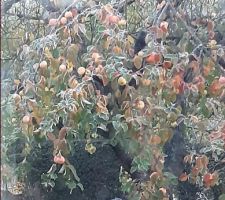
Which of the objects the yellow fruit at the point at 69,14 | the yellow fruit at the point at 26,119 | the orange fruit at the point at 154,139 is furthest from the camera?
the orange fruit at the point at 154,139

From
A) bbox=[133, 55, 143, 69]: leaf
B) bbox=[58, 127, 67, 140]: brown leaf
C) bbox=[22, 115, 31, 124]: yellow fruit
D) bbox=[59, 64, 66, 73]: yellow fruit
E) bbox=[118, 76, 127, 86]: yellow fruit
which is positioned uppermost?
bbox=[59, 64, 66, 73]: yellow fruit

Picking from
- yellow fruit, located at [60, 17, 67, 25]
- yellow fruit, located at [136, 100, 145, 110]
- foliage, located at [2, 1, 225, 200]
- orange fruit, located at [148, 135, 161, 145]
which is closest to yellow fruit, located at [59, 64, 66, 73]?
foliage, located at [2, 1, 225, 200]

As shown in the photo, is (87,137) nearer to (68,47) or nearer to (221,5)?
(68,47)

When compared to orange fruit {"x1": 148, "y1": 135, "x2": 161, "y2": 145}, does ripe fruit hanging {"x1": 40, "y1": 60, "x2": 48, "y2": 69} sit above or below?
above

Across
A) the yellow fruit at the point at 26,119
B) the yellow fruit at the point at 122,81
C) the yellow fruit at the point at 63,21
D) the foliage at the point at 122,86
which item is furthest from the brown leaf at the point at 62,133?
the yellow fruit at the point at 63,21

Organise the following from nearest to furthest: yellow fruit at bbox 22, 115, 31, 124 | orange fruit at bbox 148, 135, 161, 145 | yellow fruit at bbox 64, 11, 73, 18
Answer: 1. yellow fruit at bbox 22, 115, 31, 124
2. yellow fruit at bbox 64, 11, 73, 18
3. orange fruit at bbox 148, 135, 161, 145

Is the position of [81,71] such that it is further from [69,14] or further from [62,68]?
[69,14]

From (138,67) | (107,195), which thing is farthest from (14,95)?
(107,195)

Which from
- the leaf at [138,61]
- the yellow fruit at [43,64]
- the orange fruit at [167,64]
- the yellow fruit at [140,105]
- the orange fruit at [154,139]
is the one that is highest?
the yellow fruit at [43,64]

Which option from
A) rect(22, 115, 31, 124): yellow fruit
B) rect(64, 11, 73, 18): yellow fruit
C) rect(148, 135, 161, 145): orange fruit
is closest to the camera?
rect(22, 115, 31, 124): yellow fruit

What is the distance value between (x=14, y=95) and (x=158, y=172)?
709 millimetres

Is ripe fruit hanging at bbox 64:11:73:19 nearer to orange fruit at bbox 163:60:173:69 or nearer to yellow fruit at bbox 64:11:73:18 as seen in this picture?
yellow fruit at bbox 64:11:73:18

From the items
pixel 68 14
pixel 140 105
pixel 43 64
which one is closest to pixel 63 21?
pixel 68 14

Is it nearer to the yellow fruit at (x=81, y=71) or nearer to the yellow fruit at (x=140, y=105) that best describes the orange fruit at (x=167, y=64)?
the yellow fruit at (x=140, y=105)
